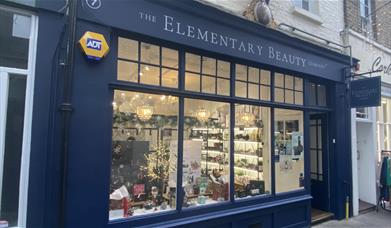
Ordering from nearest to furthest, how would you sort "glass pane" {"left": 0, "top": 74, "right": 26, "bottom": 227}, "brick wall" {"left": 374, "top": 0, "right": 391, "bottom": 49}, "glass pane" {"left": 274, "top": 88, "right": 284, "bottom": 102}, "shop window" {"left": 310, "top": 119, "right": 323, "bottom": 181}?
"glass pane" {"left": 0, "top": 74, "right": 26, "bottom": 227}, "glass pane" {"left": 274, "top": 88, "right": 284, "bottom": 102}, "shop window" {"left": 310, "top": 119, "right": 323, "bottom": 181}, "brick wall" {"left": 374, "top": 0, "right": 391, "bottom": 49}

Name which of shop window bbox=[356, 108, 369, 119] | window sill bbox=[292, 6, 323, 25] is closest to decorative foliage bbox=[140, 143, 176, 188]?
window sill bbox=[292, 6, 323, 25]

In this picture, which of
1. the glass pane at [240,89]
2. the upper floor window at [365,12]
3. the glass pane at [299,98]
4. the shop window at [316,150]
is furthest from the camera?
the upper floor window at [365,12]

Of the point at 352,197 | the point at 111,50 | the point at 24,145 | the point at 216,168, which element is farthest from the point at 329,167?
the point at 24,145

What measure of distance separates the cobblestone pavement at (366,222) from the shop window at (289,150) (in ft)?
4.13

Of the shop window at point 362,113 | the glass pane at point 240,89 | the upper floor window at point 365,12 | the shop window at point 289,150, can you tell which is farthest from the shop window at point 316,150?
the upper floor window at point 365,12

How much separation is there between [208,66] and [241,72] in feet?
2.64

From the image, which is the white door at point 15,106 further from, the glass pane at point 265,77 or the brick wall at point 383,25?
the brick wall at point 383,25

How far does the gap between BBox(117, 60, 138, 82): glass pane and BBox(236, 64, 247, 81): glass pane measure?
2.11 m

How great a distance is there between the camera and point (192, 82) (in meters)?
5.20

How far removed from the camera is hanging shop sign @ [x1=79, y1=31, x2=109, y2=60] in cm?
388

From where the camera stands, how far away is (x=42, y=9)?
144 inches

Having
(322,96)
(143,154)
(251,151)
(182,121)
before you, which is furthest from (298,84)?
(143,154)

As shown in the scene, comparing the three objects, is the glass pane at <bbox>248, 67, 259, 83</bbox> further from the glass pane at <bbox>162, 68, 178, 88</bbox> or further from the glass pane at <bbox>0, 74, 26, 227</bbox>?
the glass pane at <bbox>0, 74, 26, 227</bbox>

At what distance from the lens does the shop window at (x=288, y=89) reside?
6.52 meters
